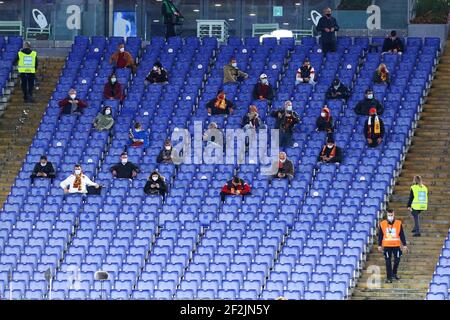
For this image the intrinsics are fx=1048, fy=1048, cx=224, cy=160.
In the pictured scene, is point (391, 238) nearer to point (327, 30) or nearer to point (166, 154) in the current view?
point (166, 154)

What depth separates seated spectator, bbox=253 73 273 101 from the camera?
25.7 m

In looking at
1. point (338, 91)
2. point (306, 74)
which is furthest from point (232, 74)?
point (338, 91)

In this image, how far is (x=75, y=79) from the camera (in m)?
27.4

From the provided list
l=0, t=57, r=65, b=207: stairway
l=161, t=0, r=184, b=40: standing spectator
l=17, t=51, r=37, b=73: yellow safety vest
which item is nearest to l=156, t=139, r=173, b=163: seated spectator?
l=0, t=57, r=65, b=207: stairway

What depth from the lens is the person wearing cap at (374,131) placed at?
77.8 ft

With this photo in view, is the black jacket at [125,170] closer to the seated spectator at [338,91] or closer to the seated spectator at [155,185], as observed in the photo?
the seated spectator at [155,185]

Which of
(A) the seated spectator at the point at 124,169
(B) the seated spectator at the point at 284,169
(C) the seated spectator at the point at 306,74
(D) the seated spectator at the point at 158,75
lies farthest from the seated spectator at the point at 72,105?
(B) the seated spectator at the point at 284,169

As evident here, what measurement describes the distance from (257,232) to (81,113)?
7.15m

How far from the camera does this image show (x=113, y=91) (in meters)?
26.5

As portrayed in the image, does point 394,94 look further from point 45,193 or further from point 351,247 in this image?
point 45,193

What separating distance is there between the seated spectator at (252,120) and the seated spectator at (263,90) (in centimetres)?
127

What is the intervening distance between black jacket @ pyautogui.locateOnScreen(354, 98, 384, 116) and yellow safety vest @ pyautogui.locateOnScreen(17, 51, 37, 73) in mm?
8528

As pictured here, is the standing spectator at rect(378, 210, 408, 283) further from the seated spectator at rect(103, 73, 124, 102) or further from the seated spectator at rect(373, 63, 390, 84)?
the seated spectator at rect(103, 73, 124, 102)
